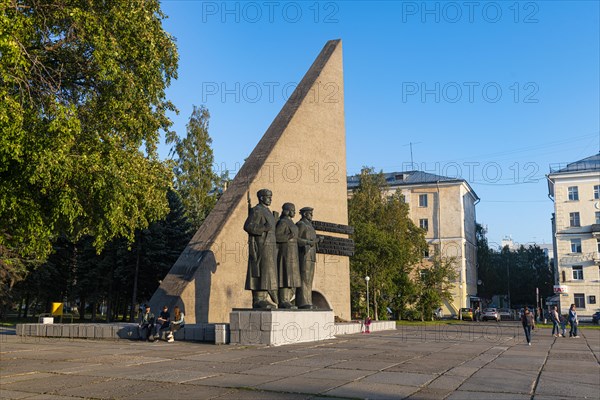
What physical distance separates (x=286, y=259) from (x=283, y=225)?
94cm

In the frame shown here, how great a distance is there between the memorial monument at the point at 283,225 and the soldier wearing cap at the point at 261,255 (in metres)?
0.03

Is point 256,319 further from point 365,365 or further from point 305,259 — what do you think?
point 365,365

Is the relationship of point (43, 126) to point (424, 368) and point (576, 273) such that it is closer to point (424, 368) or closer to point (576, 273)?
point (424, 368)

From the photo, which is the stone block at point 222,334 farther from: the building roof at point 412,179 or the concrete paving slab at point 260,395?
the building roof at point 412,179

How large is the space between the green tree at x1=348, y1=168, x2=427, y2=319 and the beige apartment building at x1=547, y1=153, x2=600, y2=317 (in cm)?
1362

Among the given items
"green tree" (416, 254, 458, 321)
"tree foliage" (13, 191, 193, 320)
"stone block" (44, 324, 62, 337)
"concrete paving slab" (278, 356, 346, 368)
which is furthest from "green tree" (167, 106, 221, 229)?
"concrete paving slab" (278, 356, 346, 368)

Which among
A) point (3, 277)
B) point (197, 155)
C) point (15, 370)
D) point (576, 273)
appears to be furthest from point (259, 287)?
point (576, 273)

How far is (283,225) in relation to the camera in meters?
15.6

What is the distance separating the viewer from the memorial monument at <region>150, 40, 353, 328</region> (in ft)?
50.8

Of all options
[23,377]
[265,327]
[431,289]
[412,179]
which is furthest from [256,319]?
[412,179]

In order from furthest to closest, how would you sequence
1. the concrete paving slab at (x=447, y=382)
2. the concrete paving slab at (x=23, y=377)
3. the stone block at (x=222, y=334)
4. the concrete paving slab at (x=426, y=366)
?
1. the stone block at (x=222, y=334)
2. the concrete paving slab at (x=426, y=366)
3. the concrete paving slab at (x=23, y=377)
4. the concrete paving slab at (x=447, y=382)

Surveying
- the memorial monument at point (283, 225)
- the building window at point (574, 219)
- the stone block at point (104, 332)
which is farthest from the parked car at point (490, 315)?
the stone block at point (104, 332)

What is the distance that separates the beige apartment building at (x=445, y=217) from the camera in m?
53.9

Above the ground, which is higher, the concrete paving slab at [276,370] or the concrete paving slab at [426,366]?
the concrete paving slab at [276,370]
